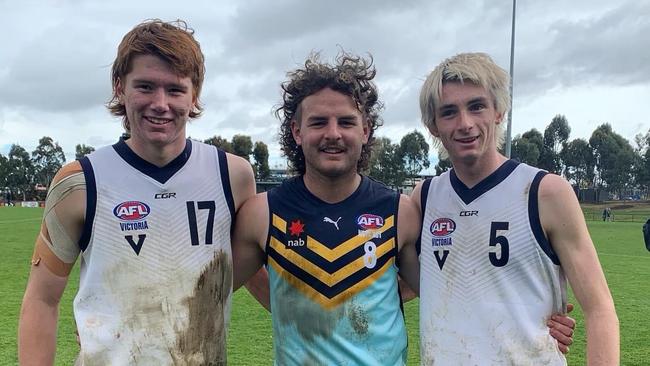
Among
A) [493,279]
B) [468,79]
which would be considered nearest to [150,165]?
[468,79]

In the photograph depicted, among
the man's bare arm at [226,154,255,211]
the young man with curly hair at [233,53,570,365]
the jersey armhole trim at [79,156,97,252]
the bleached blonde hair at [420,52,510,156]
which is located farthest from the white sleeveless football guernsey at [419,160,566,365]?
the jersey armhole trim at [79,156,97,252]

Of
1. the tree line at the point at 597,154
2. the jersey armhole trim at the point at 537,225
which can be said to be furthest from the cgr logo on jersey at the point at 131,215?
the tree line at the point at 597,154

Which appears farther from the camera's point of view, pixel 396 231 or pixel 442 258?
pixel 396 231

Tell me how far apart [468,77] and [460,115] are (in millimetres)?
189

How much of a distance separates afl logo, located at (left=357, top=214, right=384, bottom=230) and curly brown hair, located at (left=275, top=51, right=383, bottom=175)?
442 mm

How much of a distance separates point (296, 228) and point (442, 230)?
71 centimetres

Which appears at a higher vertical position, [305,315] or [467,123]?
[467,123]

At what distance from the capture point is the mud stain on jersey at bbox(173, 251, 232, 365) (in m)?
2.49

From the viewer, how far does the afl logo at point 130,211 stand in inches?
95.7

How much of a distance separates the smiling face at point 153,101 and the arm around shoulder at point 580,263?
1.69 meters

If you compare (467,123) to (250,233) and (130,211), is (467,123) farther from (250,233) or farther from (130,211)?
(130,211)

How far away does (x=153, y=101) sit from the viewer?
2.41m

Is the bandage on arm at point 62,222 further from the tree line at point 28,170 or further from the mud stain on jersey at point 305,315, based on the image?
the tree line at point 28,170

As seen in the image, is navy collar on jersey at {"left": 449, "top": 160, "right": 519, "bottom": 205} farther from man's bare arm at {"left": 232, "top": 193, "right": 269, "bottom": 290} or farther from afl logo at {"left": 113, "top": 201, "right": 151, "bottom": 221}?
afl logo at {"left": 113, "top": 201, "right": 151, "bottom": 221}
